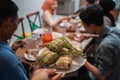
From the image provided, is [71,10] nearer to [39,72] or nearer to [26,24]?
[26,24]

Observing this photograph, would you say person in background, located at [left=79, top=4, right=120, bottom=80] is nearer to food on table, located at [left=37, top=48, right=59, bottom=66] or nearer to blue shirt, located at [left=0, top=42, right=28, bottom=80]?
food on table, located at [left=37, top=48, right=59, bottom=66]

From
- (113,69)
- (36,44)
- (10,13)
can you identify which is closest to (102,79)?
(113,69)

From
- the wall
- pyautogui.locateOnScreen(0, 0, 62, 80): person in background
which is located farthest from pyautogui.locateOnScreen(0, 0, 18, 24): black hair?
the wall

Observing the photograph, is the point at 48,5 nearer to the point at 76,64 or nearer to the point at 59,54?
the point at 59,54

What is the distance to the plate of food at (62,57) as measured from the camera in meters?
1.50

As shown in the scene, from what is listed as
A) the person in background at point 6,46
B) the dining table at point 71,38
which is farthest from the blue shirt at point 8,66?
the dining table at point 71,38

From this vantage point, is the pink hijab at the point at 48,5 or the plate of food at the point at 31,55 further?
the pink hijab at the point at 48,5

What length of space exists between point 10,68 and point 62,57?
0.63 metres

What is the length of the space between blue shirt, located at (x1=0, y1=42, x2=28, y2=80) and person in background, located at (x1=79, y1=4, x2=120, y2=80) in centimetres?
79

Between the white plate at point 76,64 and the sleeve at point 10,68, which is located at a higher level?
the sleeve at point 10,68

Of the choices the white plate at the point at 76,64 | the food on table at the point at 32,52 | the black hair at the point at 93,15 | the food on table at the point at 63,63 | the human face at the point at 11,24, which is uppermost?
the human face at the point at 11,24

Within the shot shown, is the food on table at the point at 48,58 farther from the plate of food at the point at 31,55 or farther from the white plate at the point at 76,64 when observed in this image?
the plate of food at the point at 31,55

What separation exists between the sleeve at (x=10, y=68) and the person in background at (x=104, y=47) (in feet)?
2.58

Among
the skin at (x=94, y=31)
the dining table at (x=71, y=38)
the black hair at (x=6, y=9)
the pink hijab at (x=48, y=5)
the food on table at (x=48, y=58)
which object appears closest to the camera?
the black hair at (x=6, y=9)
